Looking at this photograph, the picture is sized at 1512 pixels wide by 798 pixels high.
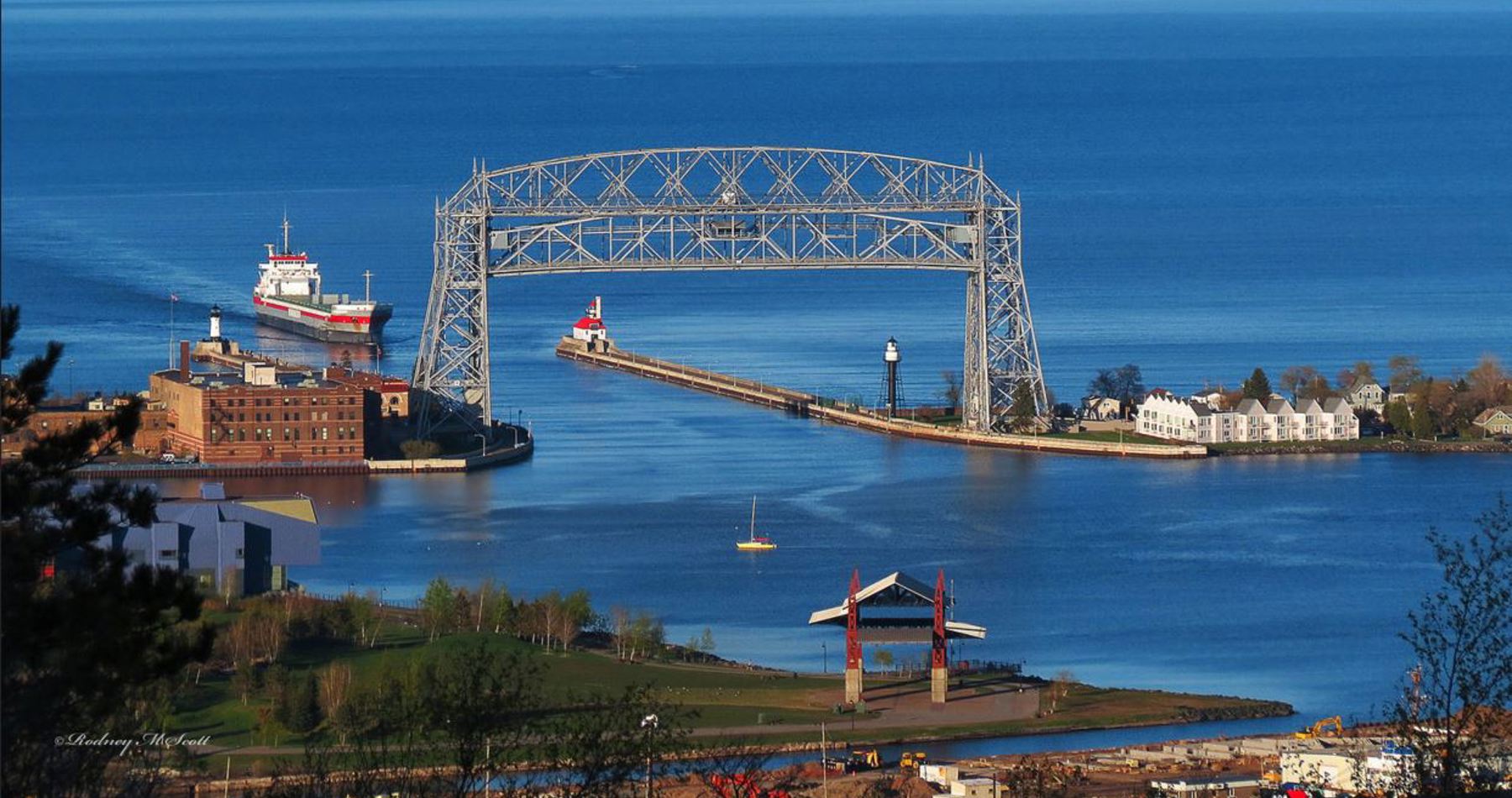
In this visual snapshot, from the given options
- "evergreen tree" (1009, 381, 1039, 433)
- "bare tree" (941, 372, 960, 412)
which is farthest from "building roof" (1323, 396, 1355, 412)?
"bare tree" (941, 372, 960, 412)

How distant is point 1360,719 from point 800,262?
541 inches

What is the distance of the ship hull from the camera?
37656 mm

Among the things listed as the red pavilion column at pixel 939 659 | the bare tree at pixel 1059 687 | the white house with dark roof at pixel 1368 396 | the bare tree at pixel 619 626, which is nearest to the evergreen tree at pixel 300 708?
the bare tree at pixel 619 626

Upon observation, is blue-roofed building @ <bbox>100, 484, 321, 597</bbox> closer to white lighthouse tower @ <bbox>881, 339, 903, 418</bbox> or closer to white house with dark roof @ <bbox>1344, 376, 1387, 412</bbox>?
white lighthouse tower @ <bbox>881, 339, 903, 418</bbox>

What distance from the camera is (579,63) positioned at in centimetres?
10156

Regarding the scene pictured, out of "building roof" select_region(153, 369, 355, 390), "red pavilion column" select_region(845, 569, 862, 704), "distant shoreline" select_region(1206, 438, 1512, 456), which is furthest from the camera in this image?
"distant shoreline" select_region(1206, 438, 1512, 456)

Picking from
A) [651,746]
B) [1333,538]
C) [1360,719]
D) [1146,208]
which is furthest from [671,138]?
[651,746]

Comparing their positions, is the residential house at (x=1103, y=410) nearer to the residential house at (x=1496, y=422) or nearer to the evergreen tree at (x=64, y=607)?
the residential house at (x=1496, y=422)

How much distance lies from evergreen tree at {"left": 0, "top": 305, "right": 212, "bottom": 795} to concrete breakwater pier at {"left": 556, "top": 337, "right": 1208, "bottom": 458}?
809 inches

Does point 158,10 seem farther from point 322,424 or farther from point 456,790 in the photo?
point 456,790

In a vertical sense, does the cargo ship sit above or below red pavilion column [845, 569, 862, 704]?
above

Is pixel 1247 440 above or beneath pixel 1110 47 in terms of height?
beneath

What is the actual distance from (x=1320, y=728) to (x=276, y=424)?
1309cm

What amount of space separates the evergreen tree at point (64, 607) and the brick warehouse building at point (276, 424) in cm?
1947
